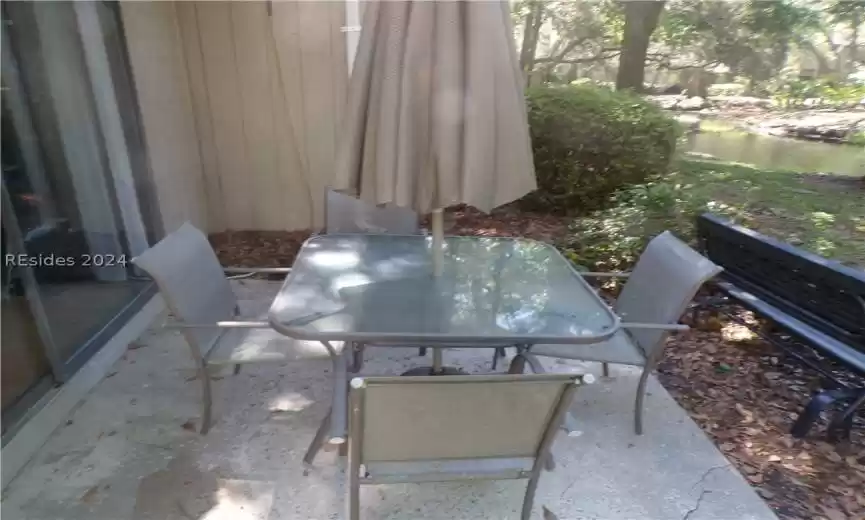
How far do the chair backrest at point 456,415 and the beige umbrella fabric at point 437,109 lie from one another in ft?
2.83

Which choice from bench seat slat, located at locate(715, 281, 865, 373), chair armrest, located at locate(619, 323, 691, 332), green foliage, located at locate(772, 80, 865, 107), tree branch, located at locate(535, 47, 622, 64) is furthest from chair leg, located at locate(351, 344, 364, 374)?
green foliage, located at locate(772, 80, 865, 107)

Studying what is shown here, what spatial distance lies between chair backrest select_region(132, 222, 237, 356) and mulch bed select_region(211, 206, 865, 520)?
7.86 feet

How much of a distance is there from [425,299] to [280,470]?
3.09 ft

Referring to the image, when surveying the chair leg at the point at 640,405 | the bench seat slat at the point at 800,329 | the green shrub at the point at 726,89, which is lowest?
the chair leg at the point at 640,405

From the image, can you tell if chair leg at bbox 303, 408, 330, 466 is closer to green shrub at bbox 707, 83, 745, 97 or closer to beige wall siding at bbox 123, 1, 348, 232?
beige wall siding at bbox 123, 1, 348, 232

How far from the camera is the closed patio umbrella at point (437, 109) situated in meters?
2.00

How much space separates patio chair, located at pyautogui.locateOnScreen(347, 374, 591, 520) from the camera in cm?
142

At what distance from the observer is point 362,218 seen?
3.36m

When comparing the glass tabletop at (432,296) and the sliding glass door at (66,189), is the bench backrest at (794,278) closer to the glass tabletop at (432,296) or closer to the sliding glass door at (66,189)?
the glass tabletop at (432,296)

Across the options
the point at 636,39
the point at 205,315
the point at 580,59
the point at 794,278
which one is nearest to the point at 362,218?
the point at 205,315

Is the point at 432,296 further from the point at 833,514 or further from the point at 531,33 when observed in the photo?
the point at 531,33

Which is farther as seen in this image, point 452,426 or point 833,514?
point 833,514

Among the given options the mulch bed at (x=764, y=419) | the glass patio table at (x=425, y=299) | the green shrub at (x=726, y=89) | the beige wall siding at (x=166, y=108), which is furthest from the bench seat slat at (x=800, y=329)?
the beige wall siding at (x=166, y=108)

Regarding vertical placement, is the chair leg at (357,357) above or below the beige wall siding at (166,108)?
below
